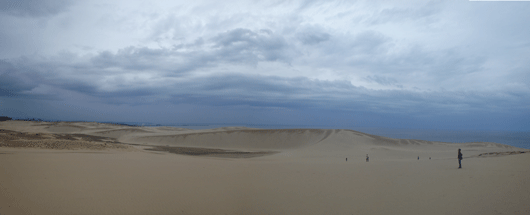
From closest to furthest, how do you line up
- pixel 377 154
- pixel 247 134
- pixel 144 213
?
pixel 144 213
pixel 377 154
pixel 247 134

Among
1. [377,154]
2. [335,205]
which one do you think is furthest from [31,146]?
[377,154]

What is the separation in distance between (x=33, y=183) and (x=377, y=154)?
2464cm

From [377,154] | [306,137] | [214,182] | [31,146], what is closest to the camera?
[214,182]

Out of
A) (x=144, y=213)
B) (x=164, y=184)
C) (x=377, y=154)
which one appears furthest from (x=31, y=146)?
(x=377, y=154)

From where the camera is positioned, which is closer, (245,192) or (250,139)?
(245,192)

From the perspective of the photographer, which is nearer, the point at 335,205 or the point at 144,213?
the point at 144,213

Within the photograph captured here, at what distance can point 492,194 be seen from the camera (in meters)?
7.15

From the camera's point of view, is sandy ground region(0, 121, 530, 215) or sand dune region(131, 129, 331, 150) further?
sand dune region(131, 129, 331, 150)

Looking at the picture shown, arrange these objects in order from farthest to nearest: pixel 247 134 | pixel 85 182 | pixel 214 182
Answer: pixel 247 134
pixel 214 182
pixel 85 182

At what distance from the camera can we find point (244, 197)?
710 cm

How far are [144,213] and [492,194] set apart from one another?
8.43m

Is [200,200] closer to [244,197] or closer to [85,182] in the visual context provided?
[244,197]

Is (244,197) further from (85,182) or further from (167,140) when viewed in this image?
(167,140)

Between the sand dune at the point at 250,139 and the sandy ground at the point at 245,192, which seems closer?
the sandy ground at the point at 245,192
